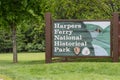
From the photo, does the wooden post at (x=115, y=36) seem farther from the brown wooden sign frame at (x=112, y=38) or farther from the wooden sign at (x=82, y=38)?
the wooden sign at (x=82, y=38)

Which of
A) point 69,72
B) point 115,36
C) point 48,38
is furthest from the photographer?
point 48,38

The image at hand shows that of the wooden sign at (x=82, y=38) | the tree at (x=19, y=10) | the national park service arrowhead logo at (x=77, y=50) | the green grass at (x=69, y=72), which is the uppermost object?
the tree at (x=19, y=10)

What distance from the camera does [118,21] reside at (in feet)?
56.9

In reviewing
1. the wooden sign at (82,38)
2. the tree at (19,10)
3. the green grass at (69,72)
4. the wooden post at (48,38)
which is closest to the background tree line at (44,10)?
the tree at (19,10)

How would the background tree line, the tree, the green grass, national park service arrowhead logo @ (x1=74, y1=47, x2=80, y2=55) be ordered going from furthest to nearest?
the background tree line, the tree, national park service arrowhead logo @ (x1=74, y1=47, x2=80, y2=55), the green grass

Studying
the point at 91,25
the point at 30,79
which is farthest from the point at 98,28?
the point at 30,79

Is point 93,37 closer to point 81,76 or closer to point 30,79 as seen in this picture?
point 81,76

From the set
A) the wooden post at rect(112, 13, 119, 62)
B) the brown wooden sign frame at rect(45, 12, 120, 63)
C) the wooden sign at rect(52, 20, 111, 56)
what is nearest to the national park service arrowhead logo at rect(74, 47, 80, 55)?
the wooden sign at rect(52, 20, 111, 56)

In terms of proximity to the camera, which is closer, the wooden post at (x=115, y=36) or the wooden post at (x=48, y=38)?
the wooden post at (x=115, y=36)

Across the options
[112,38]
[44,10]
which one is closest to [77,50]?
[112,38]

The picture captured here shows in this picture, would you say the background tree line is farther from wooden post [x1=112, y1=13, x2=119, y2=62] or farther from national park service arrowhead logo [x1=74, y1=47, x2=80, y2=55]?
wooden post [x1=112, y1=13, x2=119, y2=62]

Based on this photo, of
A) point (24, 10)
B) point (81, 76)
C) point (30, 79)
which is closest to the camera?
point (30, 79)

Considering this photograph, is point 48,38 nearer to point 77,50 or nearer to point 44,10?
point 77,50

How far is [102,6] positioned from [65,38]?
5957 mm
